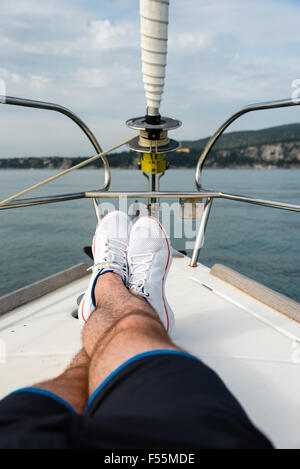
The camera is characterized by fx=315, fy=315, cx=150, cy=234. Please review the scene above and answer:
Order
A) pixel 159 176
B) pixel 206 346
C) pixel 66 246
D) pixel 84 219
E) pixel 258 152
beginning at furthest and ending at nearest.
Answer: pixel 258 152
pixel 84 219
pixel 66 246
pixel 159 176
pixel 206 346

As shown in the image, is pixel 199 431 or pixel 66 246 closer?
pixel 199 431

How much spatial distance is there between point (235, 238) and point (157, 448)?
11.7 metres

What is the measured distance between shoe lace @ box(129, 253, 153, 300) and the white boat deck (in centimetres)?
25

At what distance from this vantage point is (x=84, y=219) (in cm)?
1447

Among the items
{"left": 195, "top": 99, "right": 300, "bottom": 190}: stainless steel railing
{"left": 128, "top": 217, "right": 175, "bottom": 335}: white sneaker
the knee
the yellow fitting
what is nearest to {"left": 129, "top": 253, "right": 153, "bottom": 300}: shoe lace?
{"left": 128, "top": 217, "right": 175, "bottom": 335}: white sneaker

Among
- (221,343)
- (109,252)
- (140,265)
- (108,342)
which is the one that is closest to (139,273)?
(140,265)

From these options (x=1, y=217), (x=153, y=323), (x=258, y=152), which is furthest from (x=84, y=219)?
(x=258, y=152)

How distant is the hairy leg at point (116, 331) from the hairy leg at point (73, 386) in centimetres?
3

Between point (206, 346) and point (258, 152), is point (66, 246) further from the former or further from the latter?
point (258, 152)

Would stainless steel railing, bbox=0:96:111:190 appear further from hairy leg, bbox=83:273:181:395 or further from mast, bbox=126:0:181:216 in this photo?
hairy leg, bbox=83:273:181:395

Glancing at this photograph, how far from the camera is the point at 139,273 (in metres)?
1.13

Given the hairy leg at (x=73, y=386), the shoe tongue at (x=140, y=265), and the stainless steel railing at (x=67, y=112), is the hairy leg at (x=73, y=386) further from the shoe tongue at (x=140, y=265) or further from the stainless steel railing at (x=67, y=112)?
the stainless steel railing at (x=67, y=112)

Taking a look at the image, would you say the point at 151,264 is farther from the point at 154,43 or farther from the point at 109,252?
the point at 154,43
